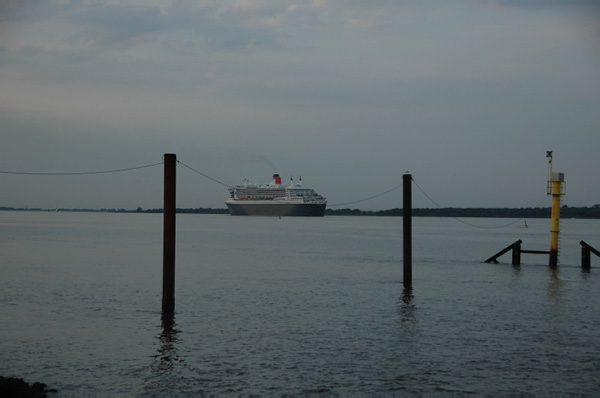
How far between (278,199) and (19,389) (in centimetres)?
13122

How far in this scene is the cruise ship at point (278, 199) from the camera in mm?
138125

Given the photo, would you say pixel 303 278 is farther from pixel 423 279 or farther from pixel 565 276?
pixel 565 276

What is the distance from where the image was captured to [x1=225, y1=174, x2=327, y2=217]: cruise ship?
453 feet

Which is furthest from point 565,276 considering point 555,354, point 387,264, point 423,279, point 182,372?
point 182,372

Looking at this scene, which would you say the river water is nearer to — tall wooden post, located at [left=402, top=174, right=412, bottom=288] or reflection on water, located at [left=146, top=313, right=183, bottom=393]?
reflection on water, located at [left=146, top=313, right=183, bottom=393]

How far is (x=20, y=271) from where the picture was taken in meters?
25.4

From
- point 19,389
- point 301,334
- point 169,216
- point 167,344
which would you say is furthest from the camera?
point 169,216

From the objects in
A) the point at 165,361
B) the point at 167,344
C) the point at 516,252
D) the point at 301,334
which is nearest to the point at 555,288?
the point at 516,252

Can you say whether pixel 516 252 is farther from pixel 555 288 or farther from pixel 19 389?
pixel 19 389

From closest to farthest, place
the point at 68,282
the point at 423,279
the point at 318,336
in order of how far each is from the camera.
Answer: the point at 318,336 < the point at 68,282 < the point at 423,279

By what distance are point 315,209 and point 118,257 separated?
108 m

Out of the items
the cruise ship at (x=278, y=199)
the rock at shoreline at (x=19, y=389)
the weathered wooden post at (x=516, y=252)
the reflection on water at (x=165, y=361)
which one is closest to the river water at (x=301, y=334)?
the reflection on water at (x=165, y=361)

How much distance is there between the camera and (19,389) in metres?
7.80

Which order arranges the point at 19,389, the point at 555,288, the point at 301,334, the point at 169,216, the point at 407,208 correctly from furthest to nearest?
the point at 555,288 → the point at 407,208 → the point at 169,216 → the point at 301,334 → the point at 19,389
